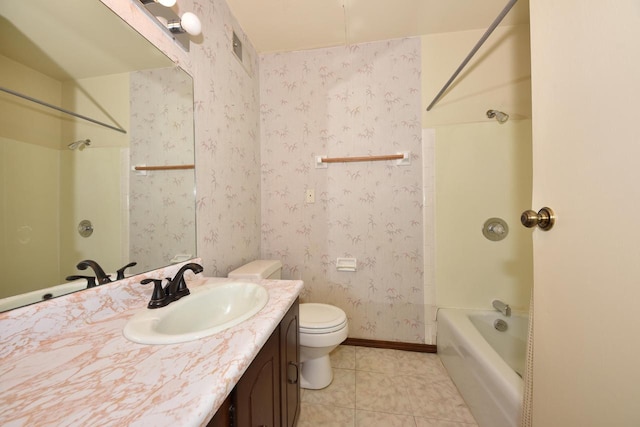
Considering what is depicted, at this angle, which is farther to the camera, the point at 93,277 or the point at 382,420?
the point at 382,420

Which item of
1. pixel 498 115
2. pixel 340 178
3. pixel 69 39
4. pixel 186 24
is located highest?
pixel 186 24

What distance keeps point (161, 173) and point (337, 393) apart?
60.9 inches

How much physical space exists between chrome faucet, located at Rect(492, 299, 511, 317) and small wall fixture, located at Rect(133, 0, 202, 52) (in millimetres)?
2390

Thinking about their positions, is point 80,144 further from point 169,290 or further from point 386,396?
point 386,396

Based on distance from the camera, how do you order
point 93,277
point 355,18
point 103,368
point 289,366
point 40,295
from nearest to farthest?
point 103,368 < point 40,295 < point 93,277 < point 289,366 < point 355,18

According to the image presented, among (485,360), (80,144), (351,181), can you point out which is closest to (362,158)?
(351,181)

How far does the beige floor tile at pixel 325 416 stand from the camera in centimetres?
113

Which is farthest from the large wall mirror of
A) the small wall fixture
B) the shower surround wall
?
the shower surround wall

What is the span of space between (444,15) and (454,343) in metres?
2.19

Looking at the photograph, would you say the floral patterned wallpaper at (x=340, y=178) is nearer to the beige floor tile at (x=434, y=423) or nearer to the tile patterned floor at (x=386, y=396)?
the tile patterned floor at (x=386, y=396)

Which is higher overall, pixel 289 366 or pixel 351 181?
pixel 351 181

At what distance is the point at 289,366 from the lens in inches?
→ 35.9

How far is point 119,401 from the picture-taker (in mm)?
365

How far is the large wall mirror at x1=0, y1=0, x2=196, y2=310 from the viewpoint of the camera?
0.52m
